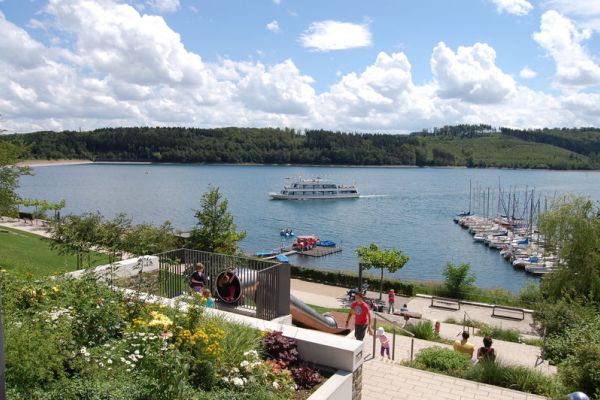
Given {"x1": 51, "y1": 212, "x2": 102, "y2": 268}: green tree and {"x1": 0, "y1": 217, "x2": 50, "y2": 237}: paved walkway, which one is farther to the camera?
{"x1": 0, "y1": 217, "x2": 50, "y2": 237}: paved walkway

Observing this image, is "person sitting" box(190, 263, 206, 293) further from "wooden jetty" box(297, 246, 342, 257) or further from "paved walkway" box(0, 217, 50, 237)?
"wooden jetty" box(297, 246, 342, 257)

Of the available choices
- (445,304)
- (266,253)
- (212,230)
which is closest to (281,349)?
(212,230)

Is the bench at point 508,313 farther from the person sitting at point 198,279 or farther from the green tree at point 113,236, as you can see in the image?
the person sitting at point 198,279

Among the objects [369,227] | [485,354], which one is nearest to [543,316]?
[485,354]

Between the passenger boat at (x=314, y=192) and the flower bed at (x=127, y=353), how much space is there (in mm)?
92670

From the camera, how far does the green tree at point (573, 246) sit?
2562 cm

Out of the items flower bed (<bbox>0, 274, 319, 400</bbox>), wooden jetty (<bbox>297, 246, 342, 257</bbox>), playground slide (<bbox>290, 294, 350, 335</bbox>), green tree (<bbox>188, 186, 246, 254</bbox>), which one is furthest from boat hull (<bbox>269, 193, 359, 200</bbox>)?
flower bed (<bbox>0, 274, 319, 400</bbox>)

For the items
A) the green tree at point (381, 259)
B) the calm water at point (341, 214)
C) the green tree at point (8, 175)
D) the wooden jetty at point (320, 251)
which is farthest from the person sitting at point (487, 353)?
the wooden jetty at point (320, 251)

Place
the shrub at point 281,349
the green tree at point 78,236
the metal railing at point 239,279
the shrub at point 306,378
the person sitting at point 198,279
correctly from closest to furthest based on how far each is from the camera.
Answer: the shrub at point 306,378 < the shrub at point 281,349 < the metal railing at point 239,279 < the person sitting at point 198,279 < the green tree at point 78,236

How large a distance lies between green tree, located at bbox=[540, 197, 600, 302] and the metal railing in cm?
1817

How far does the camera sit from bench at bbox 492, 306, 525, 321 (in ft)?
80.5

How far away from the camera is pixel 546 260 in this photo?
165ft

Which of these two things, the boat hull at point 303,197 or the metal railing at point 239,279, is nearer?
the metal railing at point 239,279

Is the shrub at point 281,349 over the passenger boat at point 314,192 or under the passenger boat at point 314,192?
over
